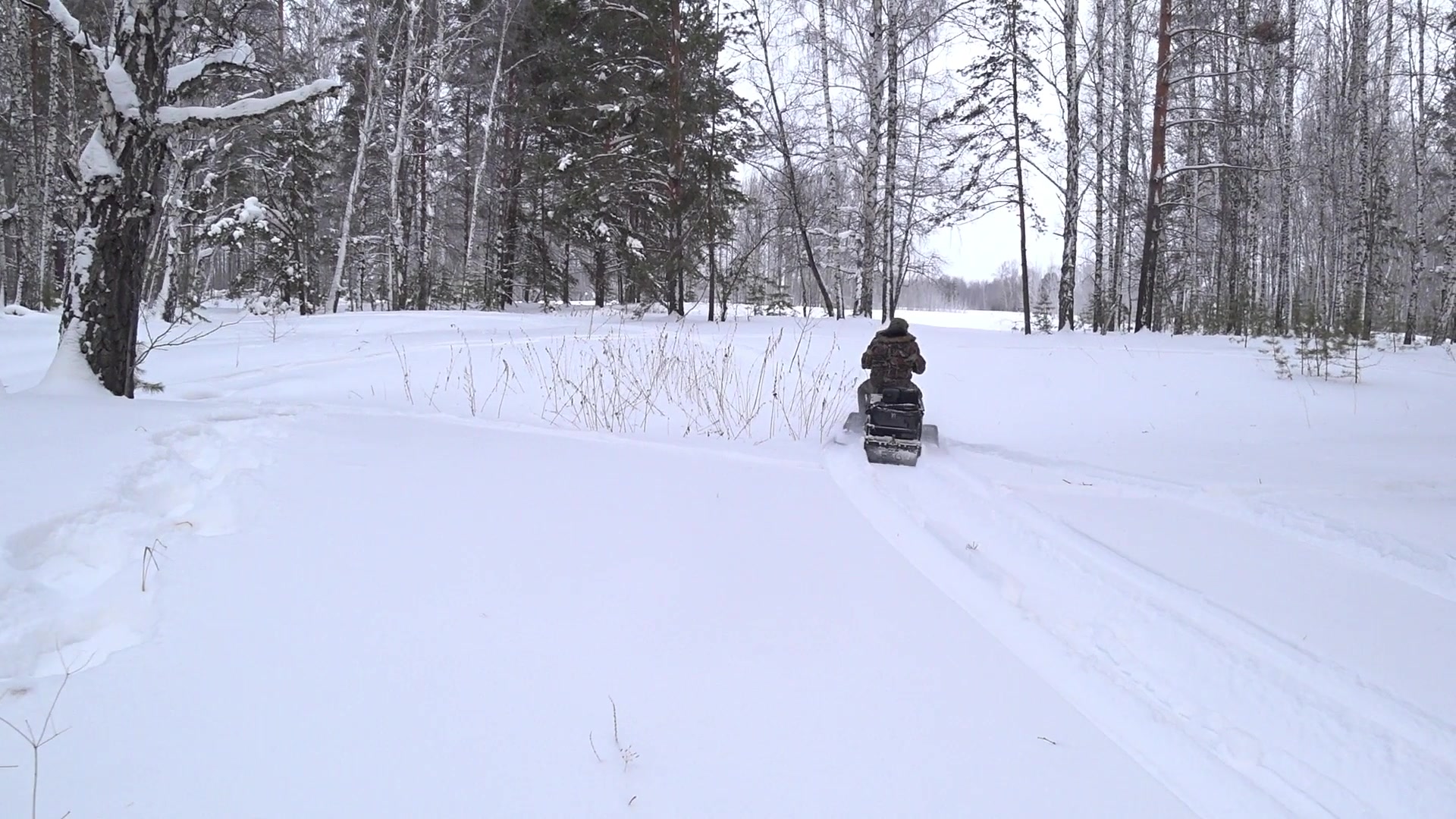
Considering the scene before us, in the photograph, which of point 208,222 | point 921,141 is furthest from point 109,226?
point 921,141

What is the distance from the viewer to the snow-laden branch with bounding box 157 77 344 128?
3.66 meters

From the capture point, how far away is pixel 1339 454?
14.7 ft

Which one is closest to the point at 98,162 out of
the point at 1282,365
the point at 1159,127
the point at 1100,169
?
the point at 1282,365

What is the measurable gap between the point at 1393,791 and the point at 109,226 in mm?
5700

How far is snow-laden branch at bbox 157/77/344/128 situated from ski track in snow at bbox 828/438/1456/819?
3941mm

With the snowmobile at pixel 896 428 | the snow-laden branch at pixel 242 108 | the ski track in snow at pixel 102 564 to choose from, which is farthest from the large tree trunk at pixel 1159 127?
the ski track in snow at pixel 102 564

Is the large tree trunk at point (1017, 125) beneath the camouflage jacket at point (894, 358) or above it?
above

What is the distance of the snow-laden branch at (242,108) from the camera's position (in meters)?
3.66

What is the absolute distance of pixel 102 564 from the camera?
78.9 inches

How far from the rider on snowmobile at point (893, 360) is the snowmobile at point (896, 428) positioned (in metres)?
0.60

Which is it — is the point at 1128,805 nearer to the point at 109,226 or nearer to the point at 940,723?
the point at 940,723

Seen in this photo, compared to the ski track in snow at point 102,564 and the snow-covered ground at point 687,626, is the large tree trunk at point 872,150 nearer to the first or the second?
the snow-covered ground at point 687,626

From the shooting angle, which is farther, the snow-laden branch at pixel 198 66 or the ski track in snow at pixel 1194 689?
the snow-laden branch at pixel 198 66

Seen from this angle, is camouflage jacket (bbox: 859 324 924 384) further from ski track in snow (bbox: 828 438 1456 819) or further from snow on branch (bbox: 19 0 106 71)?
snow on branch (bbox: 19 0 106 71)
